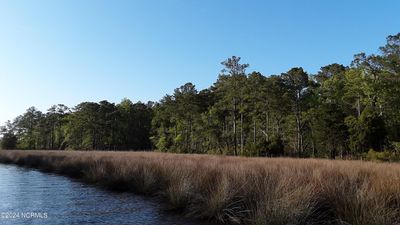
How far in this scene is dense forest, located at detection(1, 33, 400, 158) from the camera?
136 feet

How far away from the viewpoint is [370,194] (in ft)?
27.0

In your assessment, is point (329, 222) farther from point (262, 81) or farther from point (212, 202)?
point (262, 81)

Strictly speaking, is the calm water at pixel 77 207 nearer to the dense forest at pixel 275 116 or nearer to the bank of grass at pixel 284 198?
the bank of grass at pixel 284 198

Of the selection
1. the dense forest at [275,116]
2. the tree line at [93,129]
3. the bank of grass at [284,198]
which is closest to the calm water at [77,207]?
the bank of grass at [284,198]

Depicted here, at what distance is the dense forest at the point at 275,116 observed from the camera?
41531mm

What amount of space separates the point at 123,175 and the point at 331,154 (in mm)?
31191

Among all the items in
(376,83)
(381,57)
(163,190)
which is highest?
(381,57)

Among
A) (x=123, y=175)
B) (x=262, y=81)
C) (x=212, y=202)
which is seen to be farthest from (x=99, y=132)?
(x=212, y=202)

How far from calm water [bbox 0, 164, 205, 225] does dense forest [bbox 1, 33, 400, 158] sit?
2435cm

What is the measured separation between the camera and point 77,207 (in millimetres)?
12797

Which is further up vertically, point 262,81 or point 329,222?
point 262,81

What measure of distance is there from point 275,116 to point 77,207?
51.0m

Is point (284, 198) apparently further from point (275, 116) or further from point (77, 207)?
point (275, 116)

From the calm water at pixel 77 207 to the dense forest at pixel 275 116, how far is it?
2435 cm
